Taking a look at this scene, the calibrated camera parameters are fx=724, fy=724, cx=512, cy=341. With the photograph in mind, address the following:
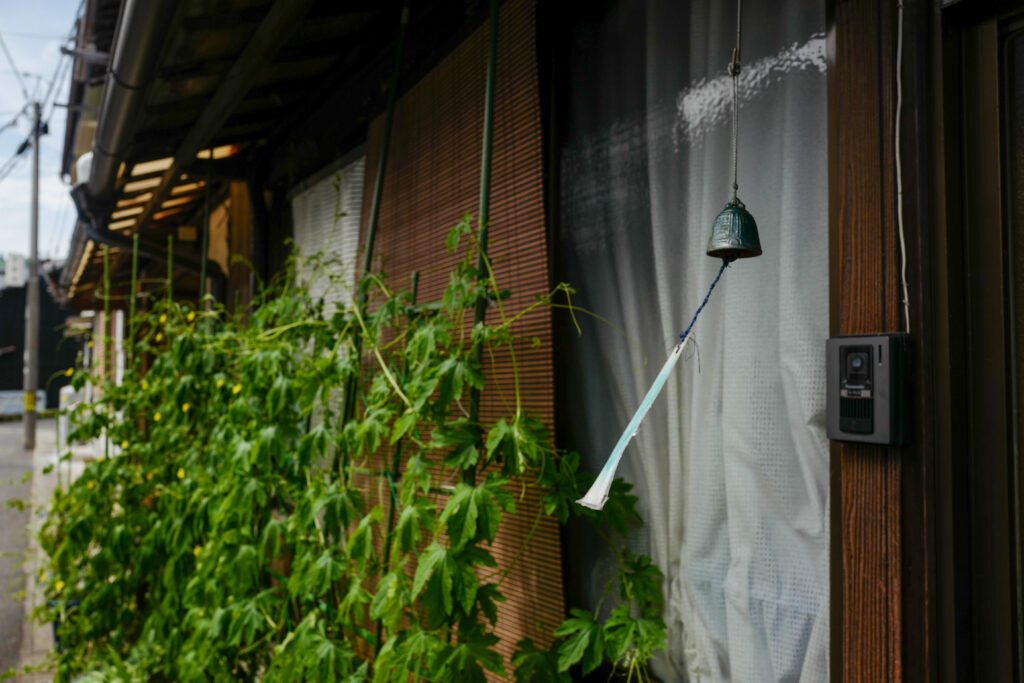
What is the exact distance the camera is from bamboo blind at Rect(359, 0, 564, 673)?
2182 millimetres

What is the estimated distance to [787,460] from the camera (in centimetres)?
163

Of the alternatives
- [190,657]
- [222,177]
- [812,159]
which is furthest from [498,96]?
[222,177]

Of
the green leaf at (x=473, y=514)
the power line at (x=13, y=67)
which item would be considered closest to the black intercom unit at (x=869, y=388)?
the green leaf at (x=473, y=514)

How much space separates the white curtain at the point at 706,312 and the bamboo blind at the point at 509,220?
0.12m

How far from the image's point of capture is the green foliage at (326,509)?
5.92ft

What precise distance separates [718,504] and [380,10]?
A: 2.69 metres

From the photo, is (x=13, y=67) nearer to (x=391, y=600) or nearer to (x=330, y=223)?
(x=330, y=223)

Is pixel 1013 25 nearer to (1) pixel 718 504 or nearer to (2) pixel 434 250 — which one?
(1) pixel 718 504

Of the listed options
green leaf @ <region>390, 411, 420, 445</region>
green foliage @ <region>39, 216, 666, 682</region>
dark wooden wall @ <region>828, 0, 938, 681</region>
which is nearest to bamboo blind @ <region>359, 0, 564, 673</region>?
green foliage @ <region>39, 216, 666, 682</region>

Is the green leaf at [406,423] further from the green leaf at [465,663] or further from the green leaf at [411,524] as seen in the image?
the green leaf at [465,663]

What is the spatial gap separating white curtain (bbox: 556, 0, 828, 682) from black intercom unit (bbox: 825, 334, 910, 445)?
7.0 inches

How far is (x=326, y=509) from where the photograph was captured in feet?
7.47

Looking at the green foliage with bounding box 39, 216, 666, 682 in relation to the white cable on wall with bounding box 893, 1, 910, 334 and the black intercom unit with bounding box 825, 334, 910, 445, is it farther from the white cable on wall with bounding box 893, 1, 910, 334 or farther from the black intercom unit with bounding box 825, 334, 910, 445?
the white cable on wall with bounding box 893, 1, 910, 334

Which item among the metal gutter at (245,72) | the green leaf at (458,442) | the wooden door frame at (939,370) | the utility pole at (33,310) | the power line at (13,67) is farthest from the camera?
the utility pole at (33,310)
